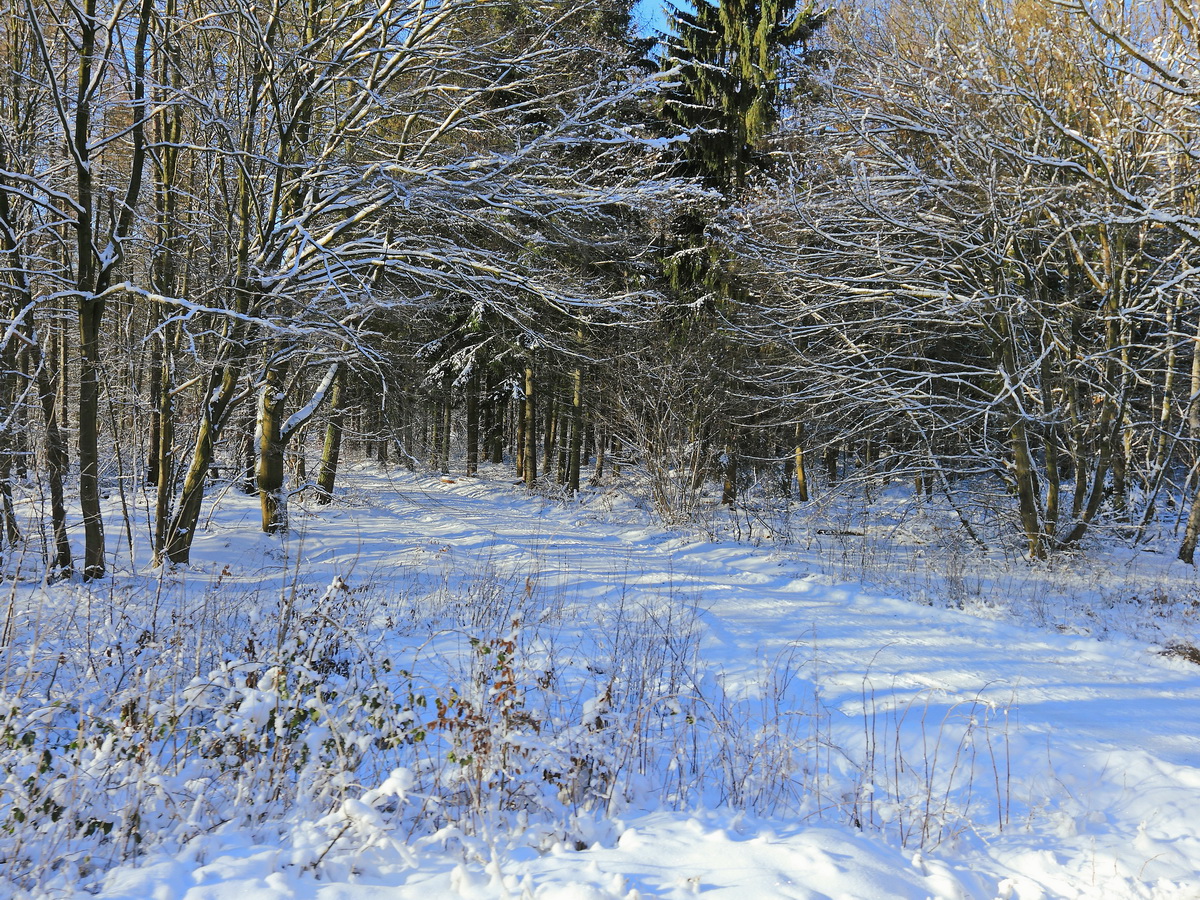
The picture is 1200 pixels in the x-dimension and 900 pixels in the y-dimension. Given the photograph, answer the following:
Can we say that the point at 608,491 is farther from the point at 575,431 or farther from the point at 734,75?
the point at 734,75

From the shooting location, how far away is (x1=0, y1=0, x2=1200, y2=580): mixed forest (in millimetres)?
7465

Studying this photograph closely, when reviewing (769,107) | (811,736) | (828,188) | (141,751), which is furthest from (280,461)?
(769,107)

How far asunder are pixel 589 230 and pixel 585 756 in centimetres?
1103

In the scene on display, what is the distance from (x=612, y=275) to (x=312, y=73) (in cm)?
926

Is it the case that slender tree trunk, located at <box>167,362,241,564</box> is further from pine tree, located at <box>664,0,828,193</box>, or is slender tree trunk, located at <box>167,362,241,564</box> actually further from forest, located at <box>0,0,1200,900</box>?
pine tree, located at <box>664,0,828,193</box>

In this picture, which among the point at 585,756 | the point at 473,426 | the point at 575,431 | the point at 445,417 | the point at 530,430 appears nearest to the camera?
the point at 585,756

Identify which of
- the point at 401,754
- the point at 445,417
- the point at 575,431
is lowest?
the point at 401,754

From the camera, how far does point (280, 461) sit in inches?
418

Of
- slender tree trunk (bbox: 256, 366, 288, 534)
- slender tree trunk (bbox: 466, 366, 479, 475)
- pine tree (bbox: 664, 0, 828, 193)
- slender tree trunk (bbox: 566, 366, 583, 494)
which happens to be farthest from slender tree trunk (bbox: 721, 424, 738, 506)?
slender tree trunk (bbox: 466, 366, 479, 475)

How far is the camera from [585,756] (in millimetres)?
3086

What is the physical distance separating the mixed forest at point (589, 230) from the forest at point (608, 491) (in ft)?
0.45

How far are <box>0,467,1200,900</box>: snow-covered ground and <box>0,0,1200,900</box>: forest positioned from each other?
34 millimetres

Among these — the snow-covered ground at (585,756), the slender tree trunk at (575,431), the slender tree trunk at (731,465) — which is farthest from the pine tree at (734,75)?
the snow-covered ground at (585,756)

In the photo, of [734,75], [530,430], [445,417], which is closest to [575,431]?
[530,430]
